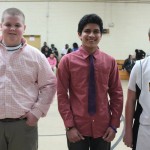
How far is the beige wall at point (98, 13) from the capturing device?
583 inches

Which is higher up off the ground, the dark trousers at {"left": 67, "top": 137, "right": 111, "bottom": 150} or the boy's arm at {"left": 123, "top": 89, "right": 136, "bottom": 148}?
the boy's arm at {"left": 123, "top": 89, "right": 136, "bottom": 148}

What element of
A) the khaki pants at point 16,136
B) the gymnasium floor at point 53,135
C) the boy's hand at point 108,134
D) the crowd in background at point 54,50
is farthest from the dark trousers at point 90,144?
the crowd in background at point 54,50

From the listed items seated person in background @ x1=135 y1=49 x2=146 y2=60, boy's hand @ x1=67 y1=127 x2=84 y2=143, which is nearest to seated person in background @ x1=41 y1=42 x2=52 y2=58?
seated person in background @ x1=135 y1=49 x2=146 y2=60

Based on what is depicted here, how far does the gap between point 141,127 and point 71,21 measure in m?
13.4

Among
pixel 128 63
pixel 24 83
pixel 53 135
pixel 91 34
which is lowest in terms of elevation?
pixel 53 135

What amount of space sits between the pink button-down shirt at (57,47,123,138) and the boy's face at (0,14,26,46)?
43 cm

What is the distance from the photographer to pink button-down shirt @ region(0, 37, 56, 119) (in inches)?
83.7

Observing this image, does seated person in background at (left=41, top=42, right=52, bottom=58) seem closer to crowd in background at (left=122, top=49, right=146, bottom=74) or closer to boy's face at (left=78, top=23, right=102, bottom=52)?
crowd in background at (left=122, top=49, right=146, bottom=74)

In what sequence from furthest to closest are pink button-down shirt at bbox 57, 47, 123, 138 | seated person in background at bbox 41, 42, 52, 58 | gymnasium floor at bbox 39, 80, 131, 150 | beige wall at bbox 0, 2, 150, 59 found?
beige wall at bbox 0, 2, 150, 59 < seated person in background at bbox 41, 42, 52, 58 < gymnasium floor at bbox 39, 80, 131, 150 < pink button-down shirt at bbox 57, 47, 123, 138

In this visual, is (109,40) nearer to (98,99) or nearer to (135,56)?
(135,56)

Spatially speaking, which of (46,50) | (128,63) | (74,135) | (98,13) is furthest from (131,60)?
(74,135)

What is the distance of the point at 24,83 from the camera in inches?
86.2

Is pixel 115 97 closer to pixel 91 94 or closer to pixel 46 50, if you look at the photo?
pixel 91 94

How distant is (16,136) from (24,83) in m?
0.44
